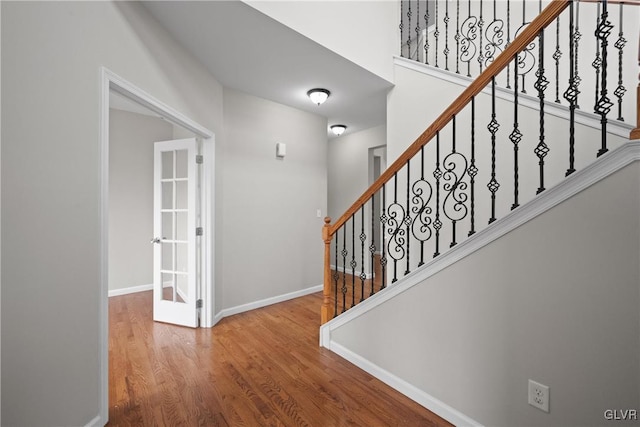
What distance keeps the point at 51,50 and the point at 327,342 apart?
263cm

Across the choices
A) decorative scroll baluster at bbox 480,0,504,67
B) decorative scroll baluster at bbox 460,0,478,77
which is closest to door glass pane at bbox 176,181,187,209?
decorative scroll baluster at bbox 460,0,478,77

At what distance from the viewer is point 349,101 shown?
365 centimetres

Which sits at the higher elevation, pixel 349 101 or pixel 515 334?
pixel 349 101

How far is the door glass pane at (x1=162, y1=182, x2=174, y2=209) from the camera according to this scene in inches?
126

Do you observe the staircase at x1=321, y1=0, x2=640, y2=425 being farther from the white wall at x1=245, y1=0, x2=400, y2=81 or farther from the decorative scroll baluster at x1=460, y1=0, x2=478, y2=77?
the white wall at x1=245, y1=0, x2=400, y2=81

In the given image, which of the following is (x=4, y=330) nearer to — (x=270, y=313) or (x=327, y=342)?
(x=327, y=342)

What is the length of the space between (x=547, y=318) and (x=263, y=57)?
2803 millimetres

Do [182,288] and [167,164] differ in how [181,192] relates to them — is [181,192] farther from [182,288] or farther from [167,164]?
[182,288]

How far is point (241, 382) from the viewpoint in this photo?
2016 millimetres

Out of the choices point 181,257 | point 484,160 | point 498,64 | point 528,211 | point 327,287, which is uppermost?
point 498,64

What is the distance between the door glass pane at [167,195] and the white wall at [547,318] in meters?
2.84

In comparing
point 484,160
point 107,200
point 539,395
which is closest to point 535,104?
point 484,160

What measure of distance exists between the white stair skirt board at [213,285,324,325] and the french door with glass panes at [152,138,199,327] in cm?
34

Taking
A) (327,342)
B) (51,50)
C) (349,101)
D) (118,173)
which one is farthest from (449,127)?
(118,173)
